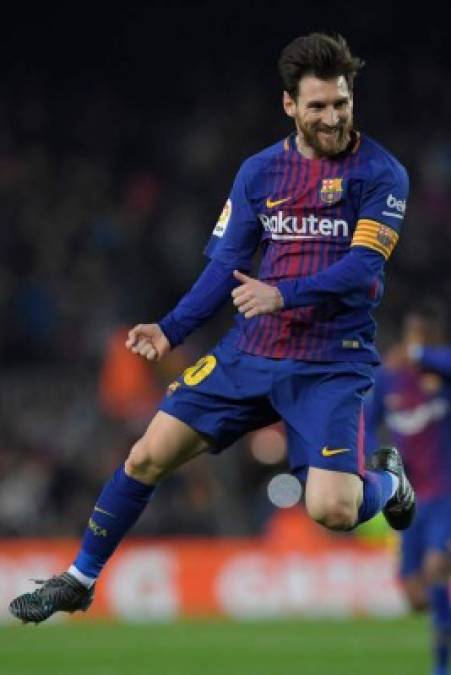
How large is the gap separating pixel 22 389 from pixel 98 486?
117cm

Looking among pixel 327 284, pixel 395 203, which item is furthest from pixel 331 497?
pixel 395 203

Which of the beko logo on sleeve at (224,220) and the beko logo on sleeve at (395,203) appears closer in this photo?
the beko logo on sleeve at (395,203)

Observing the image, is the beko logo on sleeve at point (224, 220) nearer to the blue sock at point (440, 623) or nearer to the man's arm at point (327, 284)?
the man's arm at point (327, 284)

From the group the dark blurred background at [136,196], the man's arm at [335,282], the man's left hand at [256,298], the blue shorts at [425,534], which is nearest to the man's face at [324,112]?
the man's arm at [335,282]

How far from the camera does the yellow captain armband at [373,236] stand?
6.54 meters

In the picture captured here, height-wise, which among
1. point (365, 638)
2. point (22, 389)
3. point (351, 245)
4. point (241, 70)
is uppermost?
point (241, 70)

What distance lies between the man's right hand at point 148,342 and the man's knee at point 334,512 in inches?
31.2

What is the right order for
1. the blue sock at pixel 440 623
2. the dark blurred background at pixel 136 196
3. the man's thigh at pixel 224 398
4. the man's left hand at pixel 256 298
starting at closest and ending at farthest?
the man's left hand at pixel 256 298, the man's thigh at pixel 224 398, the blue sock at pixel 440 623, the dark blurred background at pixel 136 196

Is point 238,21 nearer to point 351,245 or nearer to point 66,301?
point 66,301

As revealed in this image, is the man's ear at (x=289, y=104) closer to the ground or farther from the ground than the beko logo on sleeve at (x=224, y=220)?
farther from the ground

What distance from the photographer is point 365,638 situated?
12.3 meters

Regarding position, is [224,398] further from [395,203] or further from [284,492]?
[284,492]

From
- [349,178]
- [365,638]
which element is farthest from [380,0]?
[349,178]

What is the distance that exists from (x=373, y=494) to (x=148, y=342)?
3.42ft
